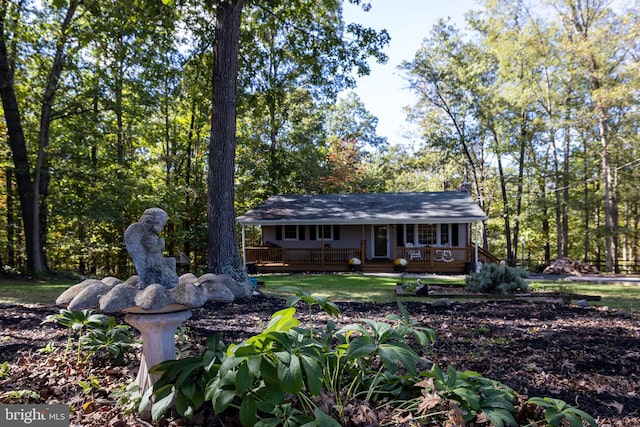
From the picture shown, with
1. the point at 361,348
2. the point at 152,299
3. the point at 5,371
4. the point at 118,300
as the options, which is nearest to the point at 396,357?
the point at 361,348

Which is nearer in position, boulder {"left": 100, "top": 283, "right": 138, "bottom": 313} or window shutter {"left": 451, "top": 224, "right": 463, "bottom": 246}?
boulder {"left": 100, "top": 283, "right": 138, "bottom": 313}

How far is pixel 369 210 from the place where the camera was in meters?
17.5

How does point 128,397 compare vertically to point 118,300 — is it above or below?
below

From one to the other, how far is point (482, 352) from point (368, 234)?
1437 cm

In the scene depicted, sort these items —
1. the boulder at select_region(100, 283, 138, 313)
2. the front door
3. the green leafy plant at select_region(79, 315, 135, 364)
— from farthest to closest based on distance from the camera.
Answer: the front door → the green leafy plant at select_region(79, 315, 135, 364) → the boulder at select_region(100, 283, 138, 313)

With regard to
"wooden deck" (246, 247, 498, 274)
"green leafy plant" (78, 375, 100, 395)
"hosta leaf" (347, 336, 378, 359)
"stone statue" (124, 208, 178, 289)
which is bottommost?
"wooden deck" (246, 247, 498, 274)

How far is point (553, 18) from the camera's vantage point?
18.7m

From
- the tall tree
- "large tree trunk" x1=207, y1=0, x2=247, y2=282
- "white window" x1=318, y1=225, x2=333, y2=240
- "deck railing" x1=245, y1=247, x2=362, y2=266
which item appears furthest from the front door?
the tall tree

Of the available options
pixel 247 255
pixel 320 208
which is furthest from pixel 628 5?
pixel 247 255

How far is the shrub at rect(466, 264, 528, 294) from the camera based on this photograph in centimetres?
830

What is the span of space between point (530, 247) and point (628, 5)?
17377 mm

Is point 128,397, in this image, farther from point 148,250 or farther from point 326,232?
point 326,232

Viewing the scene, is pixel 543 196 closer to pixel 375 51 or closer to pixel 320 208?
pixel 320 208

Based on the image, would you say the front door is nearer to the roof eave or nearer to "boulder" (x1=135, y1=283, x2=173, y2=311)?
the roof eave
